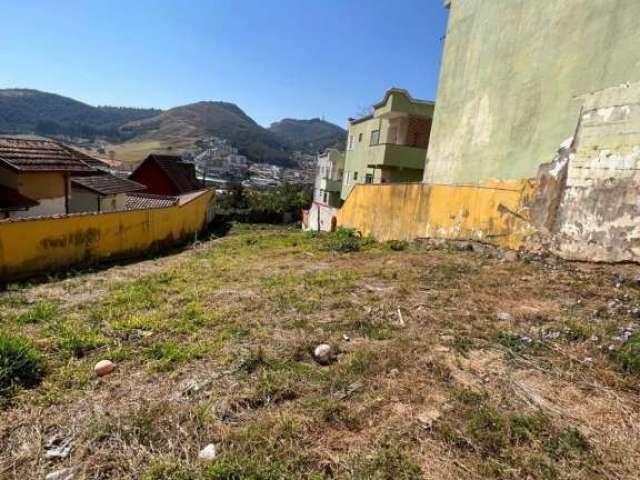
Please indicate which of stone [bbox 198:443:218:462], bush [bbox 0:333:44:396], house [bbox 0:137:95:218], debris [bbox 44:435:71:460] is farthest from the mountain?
stone [bbox 198:443:218:462]

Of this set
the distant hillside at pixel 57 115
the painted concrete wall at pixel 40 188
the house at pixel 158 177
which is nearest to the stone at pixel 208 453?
the painted concrete wall at pixel 40 188

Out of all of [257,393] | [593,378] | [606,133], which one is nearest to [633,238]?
[606,133]

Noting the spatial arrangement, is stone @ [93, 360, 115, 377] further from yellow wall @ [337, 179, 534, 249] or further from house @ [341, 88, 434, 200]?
house @ [341, 88, 434, 200]

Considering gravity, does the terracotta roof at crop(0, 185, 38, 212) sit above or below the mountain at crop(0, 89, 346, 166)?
below

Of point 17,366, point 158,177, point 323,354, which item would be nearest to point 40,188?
point 17,366

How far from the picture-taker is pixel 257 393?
10.5ft

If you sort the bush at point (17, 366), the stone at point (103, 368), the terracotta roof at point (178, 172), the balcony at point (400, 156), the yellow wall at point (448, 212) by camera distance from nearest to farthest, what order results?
the bush at point (17, 366), the stone at point (103, 368), the yellow wall at point (448, 212), the balcony at point (400, 156), the terracotta roof at point (178, 172)

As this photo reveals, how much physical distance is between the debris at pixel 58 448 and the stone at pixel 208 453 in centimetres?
95

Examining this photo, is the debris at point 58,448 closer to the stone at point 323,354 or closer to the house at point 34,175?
the stone at point 323,354

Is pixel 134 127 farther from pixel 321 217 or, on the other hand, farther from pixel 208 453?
pixel 208 453

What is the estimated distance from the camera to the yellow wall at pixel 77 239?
7.88 meters

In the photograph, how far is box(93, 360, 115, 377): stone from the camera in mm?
3619

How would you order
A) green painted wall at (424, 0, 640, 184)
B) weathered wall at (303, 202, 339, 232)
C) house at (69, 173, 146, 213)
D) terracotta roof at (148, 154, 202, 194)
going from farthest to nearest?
1. terracotta roof at (148, 154, 202, 194)
2. weathered wall at (303, 202, 339, 232)
3. house at (69, 173, 146, 213)
4. green painted wall at (424, 0, 640, 184)

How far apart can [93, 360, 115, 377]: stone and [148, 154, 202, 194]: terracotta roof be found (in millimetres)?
28334
